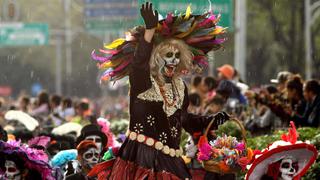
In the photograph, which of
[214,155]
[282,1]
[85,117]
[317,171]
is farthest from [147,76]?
[282,1]

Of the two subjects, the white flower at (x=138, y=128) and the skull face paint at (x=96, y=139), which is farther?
the skull face paint at (x=96, y=139)

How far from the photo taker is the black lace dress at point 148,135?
34.5 ft

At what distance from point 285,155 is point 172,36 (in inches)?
58.1

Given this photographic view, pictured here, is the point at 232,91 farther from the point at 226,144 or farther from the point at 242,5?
the point at 242,5

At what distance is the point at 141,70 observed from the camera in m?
10.5

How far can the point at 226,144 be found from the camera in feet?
37.9

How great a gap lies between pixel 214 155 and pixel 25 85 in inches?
2428

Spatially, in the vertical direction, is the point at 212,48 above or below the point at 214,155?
above

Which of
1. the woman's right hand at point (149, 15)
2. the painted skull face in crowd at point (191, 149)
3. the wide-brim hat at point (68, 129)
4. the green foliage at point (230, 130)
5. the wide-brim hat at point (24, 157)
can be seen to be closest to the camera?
the woman's right hand at point (149, 15)

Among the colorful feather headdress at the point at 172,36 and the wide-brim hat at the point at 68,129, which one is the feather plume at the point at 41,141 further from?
the colorful feather headdress at the point at 172,36

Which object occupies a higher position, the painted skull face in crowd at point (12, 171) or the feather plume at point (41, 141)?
the painted skull face in crowd at point (12, 171)

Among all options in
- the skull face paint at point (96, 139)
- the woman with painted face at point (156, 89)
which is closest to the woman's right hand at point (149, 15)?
the woman with painted face at point (156, 89)

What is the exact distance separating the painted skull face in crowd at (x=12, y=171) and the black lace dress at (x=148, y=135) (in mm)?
833

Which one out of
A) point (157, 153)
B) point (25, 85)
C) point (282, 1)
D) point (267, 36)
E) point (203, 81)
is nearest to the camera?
point (157, 153)
